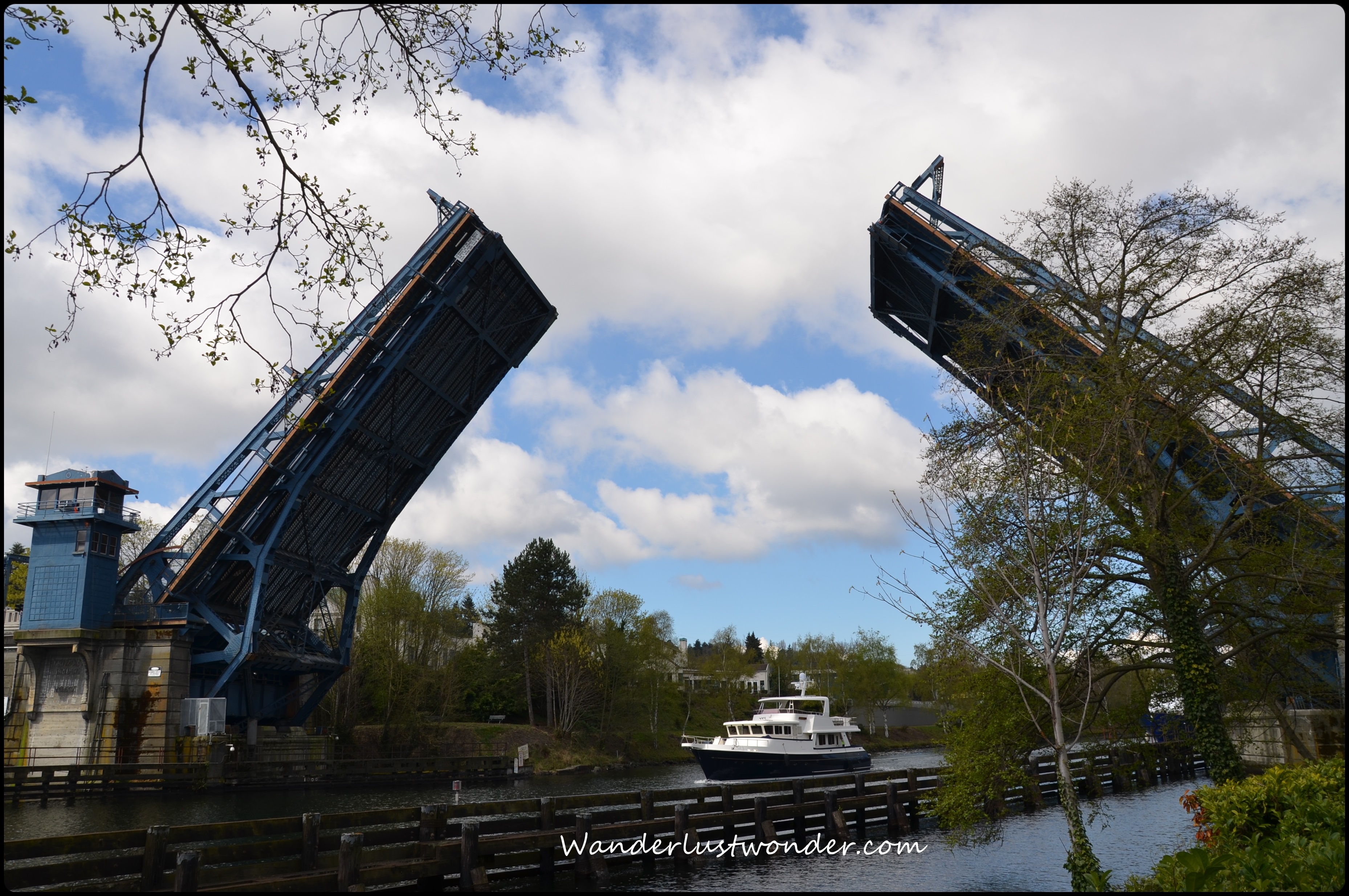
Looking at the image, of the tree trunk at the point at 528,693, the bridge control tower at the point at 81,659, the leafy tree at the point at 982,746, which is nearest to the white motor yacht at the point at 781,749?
the tree trunk at the point at 528,693

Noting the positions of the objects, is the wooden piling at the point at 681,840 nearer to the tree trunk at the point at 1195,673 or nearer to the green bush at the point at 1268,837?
the green bush at the point at 1268,837

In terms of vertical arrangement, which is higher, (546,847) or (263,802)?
(546,847)

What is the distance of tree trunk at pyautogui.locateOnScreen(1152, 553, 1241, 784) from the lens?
10883mm

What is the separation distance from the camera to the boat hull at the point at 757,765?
102ft

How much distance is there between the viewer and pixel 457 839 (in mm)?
11688

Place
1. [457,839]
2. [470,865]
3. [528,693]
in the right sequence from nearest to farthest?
1. [470,865]
2. [457,839]
3. [528,693]

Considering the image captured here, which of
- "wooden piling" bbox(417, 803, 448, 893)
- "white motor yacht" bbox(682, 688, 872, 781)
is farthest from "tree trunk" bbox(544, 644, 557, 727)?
"wooden piling" bbox(417, 803, 448, 893)

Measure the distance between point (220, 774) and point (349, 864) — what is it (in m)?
20.0

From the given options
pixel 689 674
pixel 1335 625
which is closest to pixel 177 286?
pixel 1335 625

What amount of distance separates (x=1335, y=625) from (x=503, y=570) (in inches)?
1769

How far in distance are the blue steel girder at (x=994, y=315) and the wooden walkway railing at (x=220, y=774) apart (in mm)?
23038

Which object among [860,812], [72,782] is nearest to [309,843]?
[860,812]

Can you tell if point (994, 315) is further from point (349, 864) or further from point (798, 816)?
point (349, 864)

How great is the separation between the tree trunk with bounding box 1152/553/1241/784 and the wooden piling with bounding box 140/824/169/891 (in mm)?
11754
